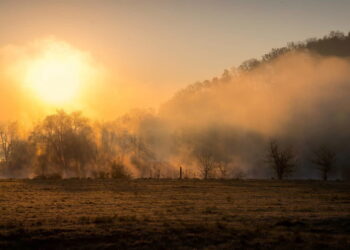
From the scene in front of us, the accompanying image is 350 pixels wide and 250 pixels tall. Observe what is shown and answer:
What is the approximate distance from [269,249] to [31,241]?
12199 mm

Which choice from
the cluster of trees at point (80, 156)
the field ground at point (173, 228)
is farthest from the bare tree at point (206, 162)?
the field ground at point (173, 228)

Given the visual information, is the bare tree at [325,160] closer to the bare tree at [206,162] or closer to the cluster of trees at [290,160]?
the cluster of trees at [290,160]

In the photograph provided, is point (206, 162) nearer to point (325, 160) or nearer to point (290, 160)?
point (290, 160)

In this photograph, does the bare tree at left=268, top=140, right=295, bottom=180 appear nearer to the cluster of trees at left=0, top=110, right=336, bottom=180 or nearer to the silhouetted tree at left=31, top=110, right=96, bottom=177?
the cluster of trees at left=0, top=110, right=336, bottom=180

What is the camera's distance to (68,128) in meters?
113

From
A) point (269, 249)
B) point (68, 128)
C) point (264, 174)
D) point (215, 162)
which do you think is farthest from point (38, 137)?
point (269, 249)

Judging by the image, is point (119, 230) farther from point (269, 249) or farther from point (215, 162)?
point (215, 162)

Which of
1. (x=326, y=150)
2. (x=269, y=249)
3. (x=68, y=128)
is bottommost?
(x=269, y=249)

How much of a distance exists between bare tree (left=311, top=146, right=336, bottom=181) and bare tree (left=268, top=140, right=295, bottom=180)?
16.9 ft

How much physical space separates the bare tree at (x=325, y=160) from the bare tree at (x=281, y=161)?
5142 mm

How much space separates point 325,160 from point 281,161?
8867 mm

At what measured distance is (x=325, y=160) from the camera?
86.0 m

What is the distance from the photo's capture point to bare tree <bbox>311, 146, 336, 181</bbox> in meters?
85.6

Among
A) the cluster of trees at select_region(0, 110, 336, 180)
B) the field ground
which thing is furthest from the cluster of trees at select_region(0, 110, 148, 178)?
the field ground
